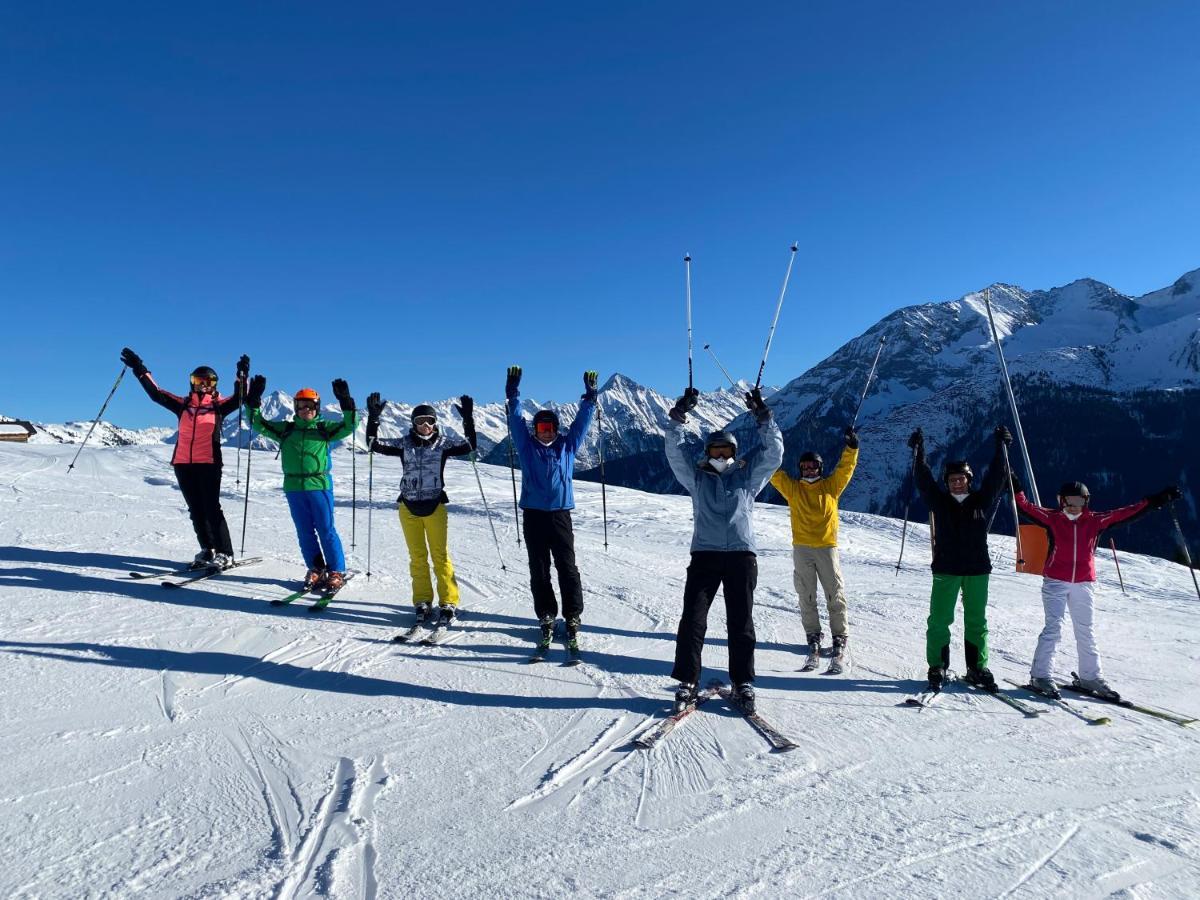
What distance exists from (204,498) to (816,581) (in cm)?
768

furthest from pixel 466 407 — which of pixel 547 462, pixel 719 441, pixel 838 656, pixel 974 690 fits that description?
pixel 974 690

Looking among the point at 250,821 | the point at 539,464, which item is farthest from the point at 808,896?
the point at 539,464

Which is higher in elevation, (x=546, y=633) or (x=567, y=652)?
(x=546, y=633)

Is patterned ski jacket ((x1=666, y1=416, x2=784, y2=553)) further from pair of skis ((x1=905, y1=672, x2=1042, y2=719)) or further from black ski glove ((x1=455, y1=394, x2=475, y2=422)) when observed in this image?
black ski glove ((x1=455, y1=394, x2=475, y2=422))

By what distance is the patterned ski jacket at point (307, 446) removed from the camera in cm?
762

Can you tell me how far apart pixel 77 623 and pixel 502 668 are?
4.30m

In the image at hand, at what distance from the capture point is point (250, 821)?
3.37m

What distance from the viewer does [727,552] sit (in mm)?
5121

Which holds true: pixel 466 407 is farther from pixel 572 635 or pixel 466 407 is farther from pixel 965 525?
pixel 965 525

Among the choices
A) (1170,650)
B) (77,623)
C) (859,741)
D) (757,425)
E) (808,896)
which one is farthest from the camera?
(1170,650)

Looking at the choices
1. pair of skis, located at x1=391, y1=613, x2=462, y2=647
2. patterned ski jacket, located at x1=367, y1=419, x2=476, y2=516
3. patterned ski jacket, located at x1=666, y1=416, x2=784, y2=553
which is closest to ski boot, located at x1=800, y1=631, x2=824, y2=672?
patterned ski jacket, located at x1=666, y1=416, x2=784, y2=553

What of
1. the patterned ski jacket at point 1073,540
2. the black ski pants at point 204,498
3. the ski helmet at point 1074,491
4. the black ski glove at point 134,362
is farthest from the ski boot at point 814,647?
the black ski glove at point 134,362

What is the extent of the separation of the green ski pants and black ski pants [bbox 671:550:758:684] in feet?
6.55

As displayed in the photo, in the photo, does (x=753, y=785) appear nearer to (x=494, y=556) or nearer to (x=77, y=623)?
(x=77, y=623)
